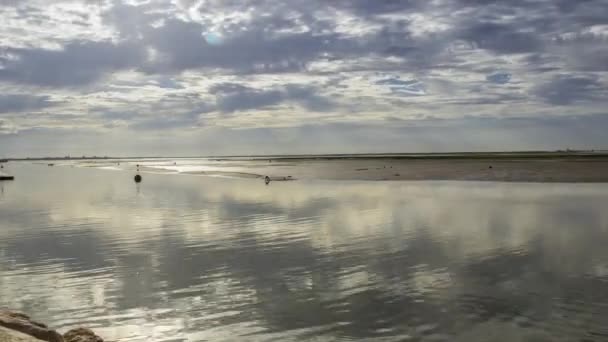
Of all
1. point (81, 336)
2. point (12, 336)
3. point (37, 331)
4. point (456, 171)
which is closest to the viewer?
point (12, 336)

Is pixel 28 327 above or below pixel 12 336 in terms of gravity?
below

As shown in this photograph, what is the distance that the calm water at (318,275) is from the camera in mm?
10293

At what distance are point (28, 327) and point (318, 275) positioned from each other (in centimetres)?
755

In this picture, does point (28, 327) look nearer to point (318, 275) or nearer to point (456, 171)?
point (318, 275)

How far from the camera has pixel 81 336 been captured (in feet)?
29.5

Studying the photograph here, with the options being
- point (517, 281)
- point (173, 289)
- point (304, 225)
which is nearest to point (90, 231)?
point (304, 225)

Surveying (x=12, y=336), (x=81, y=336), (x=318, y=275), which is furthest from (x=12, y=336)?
(x=318, y=275)

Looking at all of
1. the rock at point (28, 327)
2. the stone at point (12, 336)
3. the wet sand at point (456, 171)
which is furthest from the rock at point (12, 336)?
the wet sand at point (456, 171)

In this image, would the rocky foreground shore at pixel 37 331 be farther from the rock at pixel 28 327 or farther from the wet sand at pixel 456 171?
the wet sand at pixel 456 171

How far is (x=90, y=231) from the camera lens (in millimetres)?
23203

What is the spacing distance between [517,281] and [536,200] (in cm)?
2321

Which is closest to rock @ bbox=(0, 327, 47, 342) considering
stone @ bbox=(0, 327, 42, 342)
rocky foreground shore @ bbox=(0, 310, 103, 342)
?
stone @ bbox=(0, 327, 42, 342)

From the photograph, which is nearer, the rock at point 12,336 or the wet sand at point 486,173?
the rock at point 12,336

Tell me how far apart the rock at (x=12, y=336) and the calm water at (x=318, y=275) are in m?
2.12
